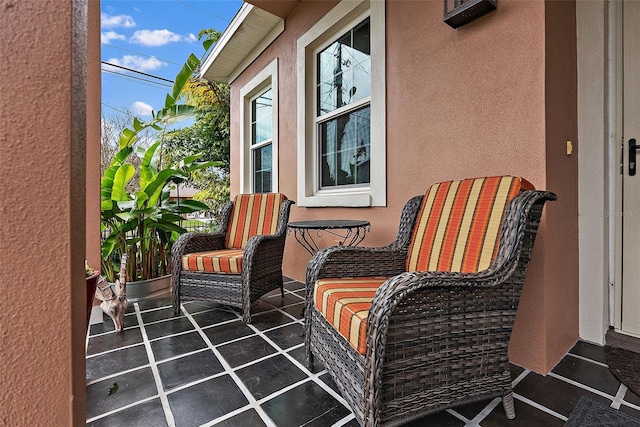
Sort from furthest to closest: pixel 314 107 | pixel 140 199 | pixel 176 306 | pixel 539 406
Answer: pixel 314 107, pixel 140 199, pixel 176 306, pixel 539 406

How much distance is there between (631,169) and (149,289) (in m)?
3.97

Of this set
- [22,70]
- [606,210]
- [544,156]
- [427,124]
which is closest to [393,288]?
[22,70]

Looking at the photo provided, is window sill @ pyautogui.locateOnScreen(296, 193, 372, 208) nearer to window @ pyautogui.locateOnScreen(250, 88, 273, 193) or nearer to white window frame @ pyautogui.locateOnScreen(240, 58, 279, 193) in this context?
white window frame @ pyautogui.locateOnScreen(240, 58, 279, 193)

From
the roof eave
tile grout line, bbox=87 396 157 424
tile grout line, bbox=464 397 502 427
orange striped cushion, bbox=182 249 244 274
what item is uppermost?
the roof eave

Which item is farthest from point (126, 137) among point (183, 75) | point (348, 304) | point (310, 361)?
point (348, 304)

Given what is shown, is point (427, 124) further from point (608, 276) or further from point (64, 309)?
point (64, 309)

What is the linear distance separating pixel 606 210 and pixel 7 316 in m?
2.77

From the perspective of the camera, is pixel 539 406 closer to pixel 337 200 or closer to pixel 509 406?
pixel 509 406

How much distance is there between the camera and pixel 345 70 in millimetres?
3311

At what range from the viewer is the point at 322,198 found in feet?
11.0

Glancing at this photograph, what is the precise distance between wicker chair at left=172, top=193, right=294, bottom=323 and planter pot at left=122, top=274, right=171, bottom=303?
2.20ft

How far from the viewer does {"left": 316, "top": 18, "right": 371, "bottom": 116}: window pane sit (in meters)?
3.05

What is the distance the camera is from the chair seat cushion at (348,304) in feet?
3.78

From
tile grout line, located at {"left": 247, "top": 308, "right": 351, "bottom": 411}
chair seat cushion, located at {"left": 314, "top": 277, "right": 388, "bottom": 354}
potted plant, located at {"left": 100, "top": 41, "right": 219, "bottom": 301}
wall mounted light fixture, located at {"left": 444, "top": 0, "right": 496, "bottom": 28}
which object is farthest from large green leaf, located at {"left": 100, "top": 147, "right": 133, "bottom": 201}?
wall mounted light fixture, located at {"left": 444, "top": 0, "right": 496, "bottom": 28}
